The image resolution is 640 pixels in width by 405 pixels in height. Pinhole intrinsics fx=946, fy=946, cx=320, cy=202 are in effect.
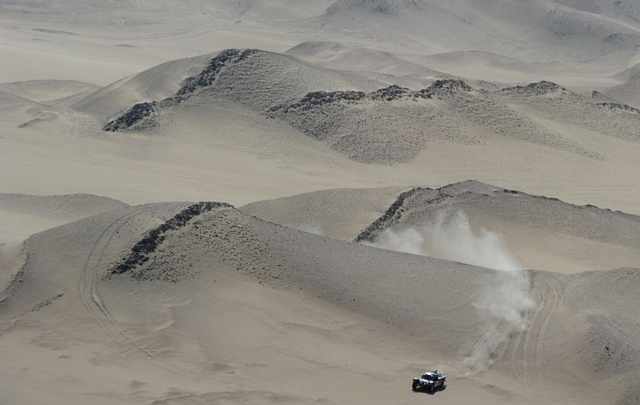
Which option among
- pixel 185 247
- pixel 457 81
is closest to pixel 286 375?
pixel 185 247

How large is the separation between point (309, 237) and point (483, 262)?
7.15m

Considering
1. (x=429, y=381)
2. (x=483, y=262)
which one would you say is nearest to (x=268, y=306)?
(x=429, y=381)

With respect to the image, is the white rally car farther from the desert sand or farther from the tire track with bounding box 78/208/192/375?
the tire track with bounding box 78/208/192/375

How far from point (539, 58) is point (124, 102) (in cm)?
6530

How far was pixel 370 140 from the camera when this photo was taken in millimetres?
49281

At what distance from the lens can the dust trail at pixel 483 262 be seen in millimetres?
23578

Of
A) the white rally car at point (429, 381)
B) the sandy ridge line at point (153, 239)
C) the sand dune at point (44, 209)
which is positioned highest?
the sandy ridge line at point (153, 239)

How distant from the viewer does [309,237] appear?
27359 mm

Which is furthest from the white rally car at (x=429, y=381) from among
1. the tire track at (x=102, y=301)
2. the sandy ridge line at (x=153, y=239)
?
the sandy ridge line at (x=153, y=239)

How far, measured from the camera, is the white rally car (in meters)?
20.7

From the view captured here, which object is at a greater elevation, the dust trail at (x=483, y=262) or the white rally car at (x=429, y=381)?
the dust trail at (x=483, y=262)

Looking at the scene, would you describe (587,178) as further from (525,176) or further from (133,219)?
(133,219)

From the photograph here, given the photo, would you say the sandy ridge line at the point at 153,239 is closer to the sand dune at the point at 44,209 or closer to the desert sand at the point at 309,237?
the desert sand at the point at 309,237

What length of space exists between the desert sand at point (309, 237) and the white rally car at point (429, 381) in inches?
11.4
